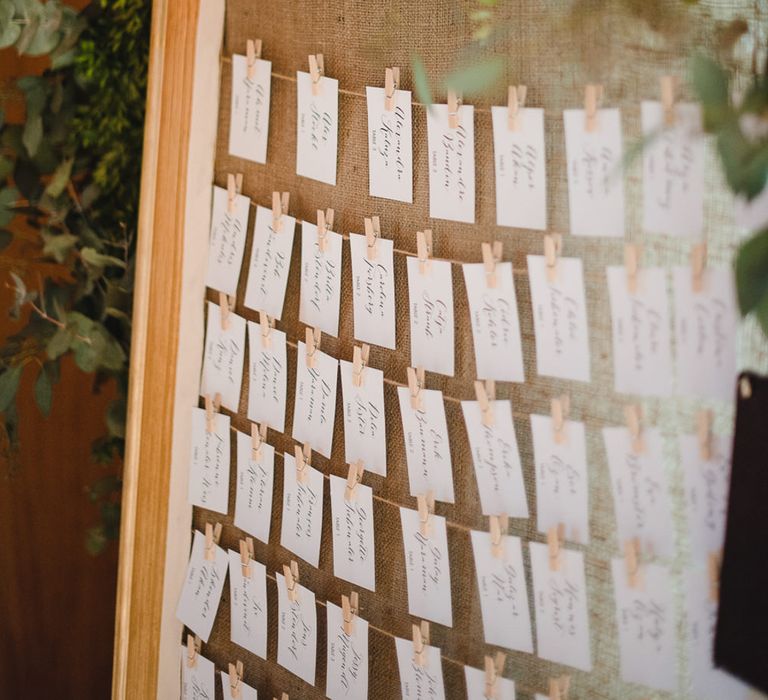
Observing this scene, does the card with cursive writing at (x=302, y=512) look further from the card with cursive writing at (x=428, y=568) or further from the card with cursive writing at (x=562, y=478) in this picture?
the card with cursive writing at (x=562, y=478)

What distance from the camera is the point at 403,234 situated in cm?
106

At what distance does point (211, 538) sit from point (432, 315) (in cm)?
54

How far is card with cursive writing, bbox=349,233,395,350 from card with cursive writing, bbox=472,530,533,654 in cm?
27

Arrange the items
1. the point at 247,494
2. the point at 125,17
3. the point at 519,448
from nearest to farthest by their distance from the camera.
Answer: the point at 519,448 < the point at 247,494 < the point at 125,17

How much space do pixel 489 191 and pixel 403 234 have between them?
13cm

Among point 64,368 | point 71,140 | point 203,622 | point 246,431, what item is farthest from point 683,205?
point 64,368

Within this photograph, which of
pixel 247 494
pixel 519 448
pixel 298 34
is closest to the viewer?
pixel 519 448

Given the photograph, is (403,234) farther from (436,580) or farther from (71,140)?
(71,140)

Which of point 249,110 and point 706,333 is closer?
point 706,333

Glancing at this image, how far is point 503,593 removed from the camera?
99 cm

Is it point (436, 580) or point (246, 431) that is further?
point (246, 431)

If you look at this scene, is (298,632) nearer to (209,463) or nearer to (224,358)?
(209,463)

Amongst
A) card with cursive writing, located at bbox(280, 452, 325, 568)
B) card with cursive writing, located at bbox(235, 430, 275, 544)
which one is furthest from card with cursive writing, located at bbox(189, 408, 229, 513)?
card with cursive writing, located at bbox(280, 452, 325, 568)

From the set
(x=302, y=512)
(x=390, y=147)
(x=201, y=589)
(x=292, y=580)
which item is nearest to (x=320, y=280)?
(x=390, y=147)
